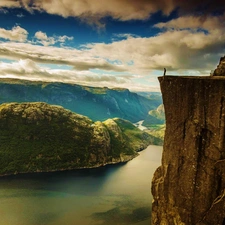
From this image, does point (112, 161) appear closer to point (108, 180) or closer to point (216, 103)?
point (108, 180)

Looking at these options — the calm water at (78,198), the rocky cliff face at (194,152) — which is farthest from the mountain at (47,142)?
the rocky cliff face at (194,152)

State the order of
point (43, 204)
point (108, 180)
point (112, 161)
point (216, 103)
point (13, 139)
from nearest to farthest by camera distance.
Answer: point (216, 103) → point (43, 204) → point (108, 180) → point (13, 139) → point (112, 161)

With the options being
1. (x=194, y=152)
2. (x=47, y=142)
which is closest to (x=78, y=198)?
(x=194, y=152)

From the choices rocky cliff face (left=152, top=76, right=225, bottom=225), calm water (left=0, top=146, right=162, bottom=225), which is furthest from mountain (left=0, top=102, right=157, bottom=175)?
rocky cliff face (left=152, top=76, right=225, bottom=225)

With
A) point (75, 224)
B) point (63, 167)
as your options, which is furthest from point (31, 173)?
point (75, 224)

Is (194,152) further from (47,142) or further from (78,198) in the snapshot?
(47,142)

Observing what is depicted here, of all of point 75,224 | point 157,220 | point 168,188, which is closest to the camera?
point 168,188

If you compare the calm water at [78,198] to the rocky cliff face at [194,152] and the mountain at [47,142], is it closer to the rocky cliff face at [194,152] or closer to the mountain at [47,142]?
the mountain at [47,142]
